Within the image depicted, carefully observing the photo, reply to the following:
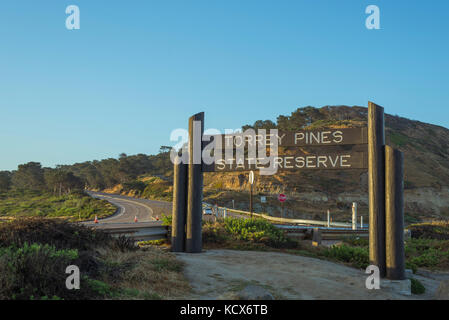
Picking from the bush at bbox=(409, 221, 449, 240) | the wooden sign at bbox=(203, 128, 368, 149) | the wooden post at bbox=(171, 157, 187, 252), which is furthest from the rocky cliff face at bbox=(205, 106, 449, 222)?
the wooden sign at bbox=(203, 128, 368, 149)

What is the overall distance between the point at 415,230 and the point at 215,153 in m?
14.5

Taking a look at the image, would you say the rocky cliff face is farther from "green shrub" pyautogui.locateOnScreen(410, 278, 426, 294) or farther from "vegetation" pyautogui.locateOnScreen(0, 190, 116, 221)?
"green shrub" pyautogui.locateOnScreen(410, 278, 426, 294)

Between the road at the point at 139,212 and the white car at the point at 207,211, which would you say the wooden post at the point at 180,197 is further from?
the white car at the point at 207,211

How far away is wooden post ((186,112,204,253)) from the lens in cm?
1077

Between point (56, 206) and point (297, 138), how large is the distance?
2141 inches

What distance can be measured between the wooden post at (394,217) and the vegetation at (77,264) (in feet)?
15.9

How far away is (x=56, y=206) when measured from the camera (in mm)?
56312

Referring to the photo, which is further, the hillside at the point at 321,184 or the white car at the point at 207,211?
the hillside at the point at 321,184

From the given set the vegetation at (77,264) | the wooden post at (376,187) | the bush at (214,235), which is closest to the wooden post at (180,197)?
the bush at (214,235)

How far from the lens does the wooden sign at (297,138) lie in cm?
949

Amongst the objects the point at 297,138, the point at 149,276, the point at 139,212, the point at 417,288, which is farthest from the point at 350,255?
the point at 139,212

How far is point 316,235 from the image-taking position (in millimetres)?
14422
